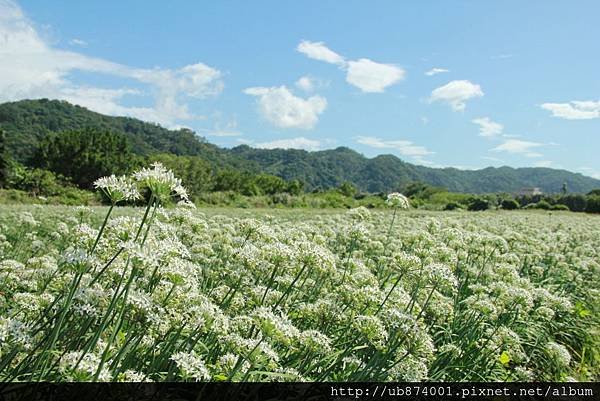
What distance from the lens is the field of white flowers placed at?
10.9 feet

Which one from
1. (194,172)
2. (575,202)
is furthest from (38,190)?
(575,202)

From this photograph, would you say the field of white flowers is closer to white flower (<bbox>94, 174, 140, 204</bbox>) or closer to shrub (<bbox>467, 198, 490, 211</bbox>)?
white flower (<bbox>94, 174, 140, 204</bbox>)

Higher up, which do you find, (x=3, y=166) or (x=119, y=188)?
(x=119, y=188)

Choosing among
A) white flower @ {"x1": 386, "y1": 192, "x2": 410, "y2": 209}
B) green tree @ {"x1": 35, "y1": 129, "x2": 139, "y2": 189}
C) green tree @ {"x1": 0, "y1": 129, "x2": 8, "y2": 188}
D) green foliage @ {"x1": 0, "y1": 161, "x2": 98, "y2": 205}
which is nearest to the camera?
white flower @ {"x1": 386, "y1": 192, "x2": 410, "y2": 209}

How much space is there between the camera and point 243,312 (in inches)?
202

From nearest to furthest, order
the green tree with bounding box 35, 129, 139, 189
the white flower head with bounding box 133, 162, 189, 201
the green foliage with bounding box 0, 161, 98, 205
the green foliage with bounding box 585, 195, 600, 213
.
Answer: the white flower head with bounding box 133, 162, 189, 201, the green foliage with bounding box 0, 161, 98, 205, the green foliage with bounding box 585, 195, 600, 213, the green tree with bounding box 35, 129, 139, 189

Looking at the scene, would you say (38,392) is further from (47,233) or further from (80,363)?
(47,233)

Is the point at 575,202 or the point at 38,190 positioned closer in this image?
the point at 38,190

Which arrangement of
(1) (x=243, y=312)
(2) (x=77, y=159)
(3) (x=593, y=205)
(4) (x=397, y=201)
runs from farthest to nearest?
1. (2) (x=77, y=159)
2. (3) (x=593, y=205)
3. (4) (x=397, y=201)
4. (1) (x=243, y=312)

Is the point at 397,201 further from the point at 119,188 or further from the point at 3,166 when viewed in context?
the point at 3,166

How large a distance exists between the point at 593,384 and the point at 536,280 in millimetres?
4620

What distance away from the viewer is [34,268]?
5887 millimetres

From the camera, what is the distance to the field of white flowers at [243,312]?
10.9ft

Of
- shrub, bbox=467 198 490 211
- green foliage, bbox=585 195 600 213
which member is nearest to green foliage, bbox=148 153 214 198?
shrub, bbox=467 198 490 211
